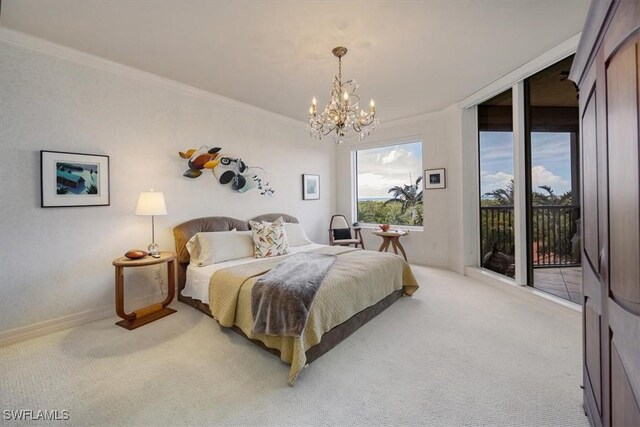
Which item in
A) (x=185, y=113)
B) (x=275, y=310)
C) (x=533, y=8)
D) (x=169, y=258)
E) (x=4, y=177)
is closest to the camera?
(x=275, y=310)

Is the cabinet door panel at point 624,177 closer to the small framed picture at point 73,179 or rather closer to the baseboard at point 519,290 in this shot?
the baseboard at point 519,290

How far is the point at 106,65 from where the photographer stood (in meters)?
2.83

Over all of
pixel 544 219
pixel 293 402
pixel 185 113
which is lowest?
pixel 293 402

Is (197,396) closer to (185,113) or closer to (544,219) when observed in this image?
(185,113)

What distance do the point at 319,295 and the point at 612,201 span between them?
1722 mm

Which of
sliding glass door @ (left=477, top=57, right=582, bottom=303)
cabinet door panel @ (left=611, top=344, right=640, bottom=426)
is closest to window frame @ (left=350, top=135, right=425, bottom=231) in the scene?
sliding glass door @ (left=477, top=57, right=582, bottom=303)

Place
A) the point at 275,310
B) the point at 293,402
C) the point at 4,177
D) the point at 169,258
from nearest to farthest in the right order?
the point at 293,402, the point at 275,310, the point at 4,177, the point at 169,258

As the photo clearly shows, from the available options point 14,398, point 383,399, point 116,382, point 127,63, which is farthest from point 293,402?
point 127,63

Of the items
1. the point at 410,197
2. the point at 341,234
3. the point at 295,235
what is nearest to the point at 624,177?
the point at 295,235

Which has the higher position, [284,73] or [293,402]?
[284,73]

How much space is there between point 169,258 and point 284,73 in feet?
8.04

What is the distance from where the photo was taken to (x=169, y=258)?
2.87m

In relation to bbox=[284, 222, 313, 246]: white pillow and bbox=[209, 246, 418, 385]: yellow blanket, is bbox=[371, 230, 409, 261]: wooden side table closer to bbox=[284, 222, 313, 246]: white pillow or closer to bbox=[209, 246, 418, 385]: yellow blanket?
bbox=[284, 222, 313, 246]: white pillow

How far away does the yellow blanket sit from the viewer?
77.8 inches
